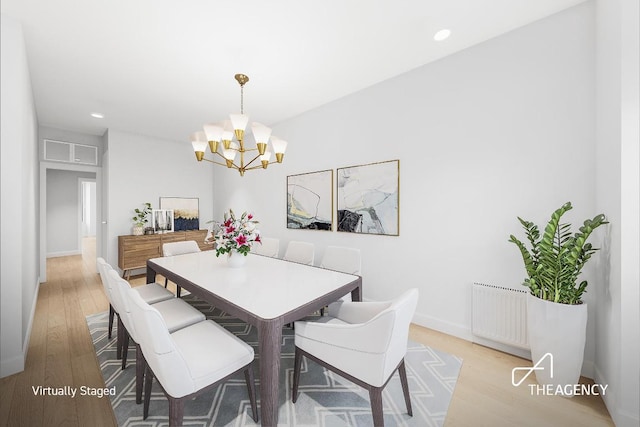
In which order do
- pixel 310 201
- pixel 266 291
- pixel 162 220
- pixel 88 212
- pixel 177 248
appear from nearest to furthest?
pixel 266 291 < pixel 177 248 < pixel 310 201 < pixel 162 220 < pixel 88 212

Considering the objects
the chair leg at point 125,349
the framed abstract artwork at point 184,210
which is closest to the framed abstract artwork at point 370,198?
the chair leg at point 125,349

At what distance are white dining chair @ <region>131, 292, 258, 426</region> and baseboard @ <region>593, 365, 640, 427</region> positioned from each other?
216 centimetres

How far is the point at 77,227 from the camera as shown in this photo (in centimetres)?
680

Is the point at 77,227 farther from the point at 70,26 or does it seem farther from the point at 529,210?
the point at 529,210

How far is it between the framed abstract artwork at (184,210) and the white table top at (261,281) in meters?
2.91

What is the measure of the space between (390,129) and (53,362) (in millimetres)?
3936

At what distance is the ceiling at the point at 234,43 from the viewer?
6.13ft

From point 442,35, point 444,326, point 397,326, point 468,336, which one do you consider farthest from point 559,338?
point 442,35

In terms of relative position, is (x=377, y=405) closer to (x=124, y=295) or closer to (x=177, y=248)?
(x=124, y=295)

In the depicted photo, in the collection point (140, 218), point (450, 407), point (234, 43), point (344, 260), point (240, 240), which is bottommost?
point (450, 407)

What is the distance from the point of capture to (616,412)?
4.89 ft

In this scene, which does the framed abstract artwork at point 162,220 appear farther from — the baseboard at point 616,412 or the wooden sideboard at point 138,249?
the baseboard at point 616,412

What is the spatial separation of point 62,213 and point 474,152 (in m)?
9.39

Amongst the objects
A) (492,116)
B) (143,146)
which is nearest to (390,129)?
(492,116)
